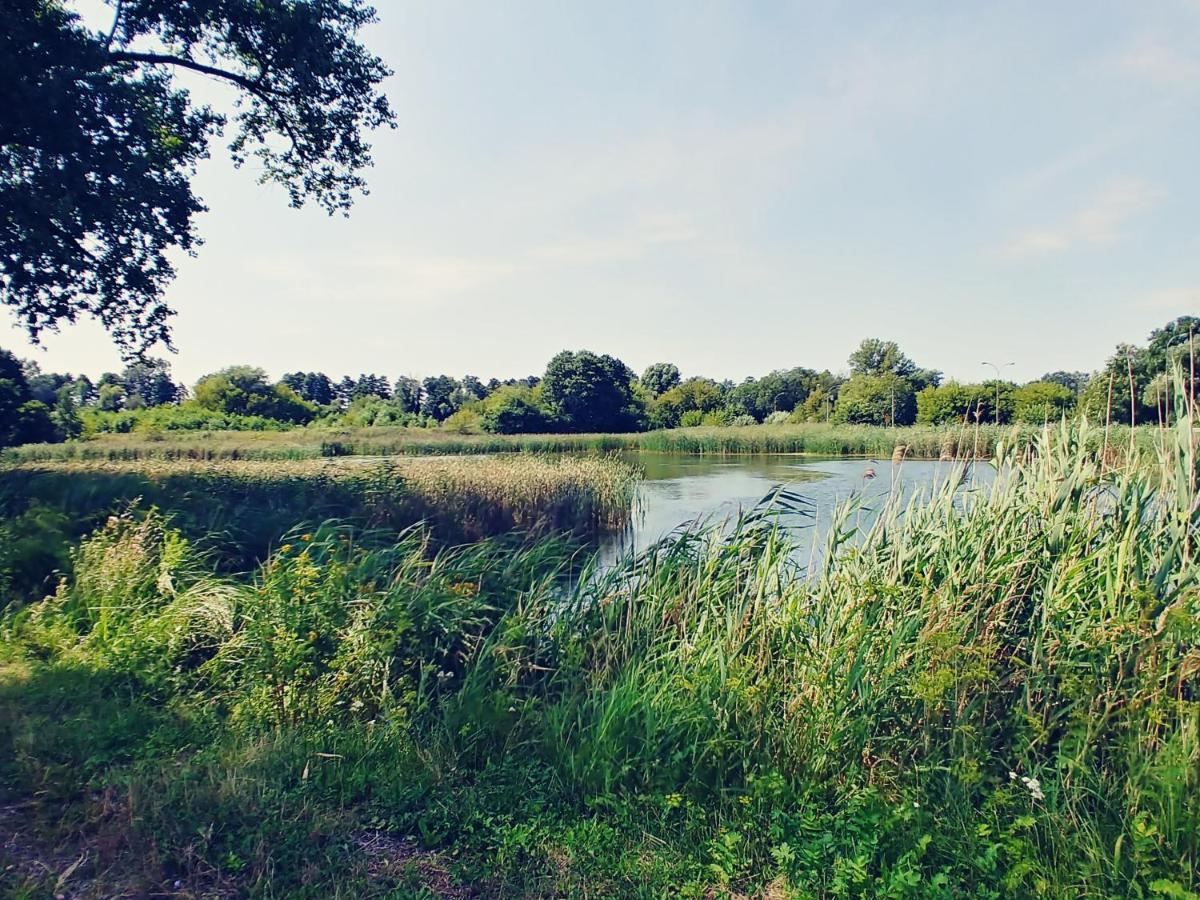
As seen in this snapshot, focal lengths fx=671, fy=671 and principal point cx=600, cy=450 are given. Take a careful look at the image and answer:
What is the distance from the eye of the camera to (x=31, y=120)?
781 centimetres

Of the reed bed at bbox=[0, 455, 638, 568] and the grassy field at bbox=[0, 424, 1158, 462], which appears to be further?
the grassy field at bbox=[0, 424, 1158, 462]

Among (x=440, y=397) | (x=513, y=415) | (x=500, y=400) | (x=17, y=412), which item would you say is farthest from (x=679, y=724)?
(x=440, y=397)

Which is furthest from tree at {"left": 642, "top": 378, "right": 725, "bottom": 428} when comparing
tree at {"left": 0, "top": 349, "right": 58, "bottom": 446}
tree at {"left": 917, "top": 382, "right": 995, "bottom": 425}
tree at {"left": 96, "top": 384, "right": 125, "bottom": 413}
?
tree at {"left": 0, "top": 349, "right": 58, "bottom": 446}

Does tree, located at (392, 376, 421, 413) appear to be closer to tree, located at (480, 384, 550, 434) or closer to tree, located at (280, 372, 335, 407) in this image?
tree, located at (280, 372, 335, 407)

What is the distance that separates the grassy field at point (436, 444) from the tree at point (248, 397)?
18280 mm

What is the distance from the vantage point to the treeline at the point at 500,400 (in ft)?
100

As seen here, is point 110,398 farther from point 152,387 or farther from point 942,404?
point 942,404

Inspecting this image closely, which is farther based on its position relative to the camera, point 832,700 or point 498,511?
point 498,511

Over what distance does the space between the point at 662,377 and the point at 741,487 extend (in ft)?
215

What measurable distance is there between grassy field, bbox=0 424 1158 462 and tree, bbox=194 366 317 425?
1828 centimetres

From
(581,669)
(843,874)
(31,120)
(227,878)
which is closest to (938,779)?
(843,874)

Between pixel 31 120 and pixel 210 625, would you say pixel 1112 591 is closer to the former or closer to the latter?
pixel 210 625

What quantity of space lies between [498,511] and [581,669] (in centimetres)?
760

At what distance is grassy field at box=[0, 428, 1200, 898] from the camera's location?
2.25 metres
